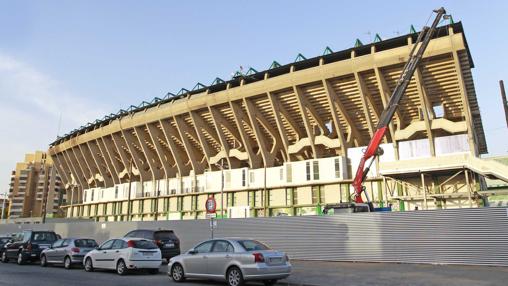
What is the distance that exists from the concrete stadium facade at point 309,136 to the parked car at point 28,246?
20.7 m

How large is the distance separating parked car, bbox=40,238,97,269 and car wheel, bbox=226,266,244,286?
9.56m

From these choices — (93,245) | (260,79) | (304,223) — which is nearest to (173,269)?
(93,245)

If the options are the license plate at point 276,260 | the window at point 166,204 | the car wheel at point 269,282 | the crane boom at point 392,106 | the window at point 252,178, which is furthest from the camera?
the window at point 166,204

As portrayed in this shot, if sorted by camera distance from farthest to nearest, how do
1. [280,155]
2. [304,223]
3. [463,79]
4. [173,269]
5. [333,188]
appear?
[280,155], [333,188], [463,79], [304,223], [173,269]

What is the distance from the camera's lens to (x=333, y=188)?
39906 millimetres

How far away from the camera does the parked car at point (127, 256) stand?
49.6 ft

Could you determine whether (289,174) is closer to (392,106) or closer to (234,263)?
(392,106)

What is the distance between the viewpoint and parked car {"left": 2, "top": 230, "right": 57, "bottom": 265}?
67.9 ft

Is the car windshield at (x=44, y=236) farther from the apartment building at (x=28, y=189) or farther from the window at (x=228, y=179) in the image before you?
the apartment building at (x=28, y=189)

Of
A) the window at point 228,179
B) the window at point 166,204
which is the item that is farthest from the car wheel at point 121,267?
the window at point 166,204

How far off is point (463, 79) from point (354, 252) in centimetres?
2052

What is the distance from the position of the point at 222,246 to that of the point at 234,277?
3.65ft

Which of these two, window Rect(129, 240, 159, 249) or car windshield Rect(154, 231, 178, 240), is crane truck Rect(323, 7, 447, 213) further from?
window Rect(129, 240, 159, 249)

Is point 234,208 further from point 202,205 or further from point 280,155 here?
point 280,155
